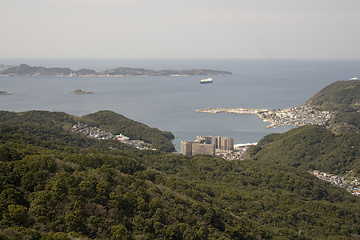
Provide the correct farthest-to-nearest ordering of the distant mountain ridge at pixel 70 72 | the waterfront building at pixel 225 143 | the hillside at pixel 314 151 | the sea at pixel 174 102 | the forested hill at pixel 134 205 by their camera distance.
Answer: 1. the distant mountain ridge at pixel 70 72
2. the sea at pixel 174 102
3. the waterfront building at pixel 225 143
4. the hillside at pixel 314 151
5. the forested hill at pixel 134 205

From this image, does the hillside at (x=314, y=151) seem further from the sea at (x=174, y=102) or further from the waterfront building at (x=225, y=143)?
the sea at (x=174, y=102)

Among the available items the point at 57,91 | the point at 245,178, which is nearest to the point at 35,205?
the point at 245,178

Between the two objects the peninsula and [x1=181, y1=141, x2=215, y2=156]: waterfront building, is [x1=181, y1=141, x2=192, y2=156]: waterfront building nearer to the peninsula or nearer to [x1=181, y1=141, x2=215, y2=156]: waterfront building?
[x1=181, y1=141, x2=215, y2=156]: waterfront building

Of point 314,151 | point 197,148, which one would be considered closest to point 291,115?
point 314,151

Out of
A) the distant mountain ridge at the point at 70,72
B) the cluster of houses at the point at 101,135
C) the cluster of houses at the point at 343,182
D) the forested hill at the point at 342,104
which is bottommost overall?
the cluster of houses at the point at 343,182

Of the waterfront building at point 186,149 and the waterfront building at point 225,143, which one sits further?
the waterfront building at point 225,143

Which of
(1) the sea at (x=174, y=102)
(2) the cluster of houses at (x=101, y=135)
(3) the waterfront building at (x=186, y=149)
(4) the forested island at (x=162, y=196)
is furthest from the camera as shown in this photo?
(1) the sea at (x=174, y=102)

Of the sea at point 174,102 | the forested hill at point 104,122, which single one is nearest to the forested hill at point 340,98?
the sea at point 174,102
